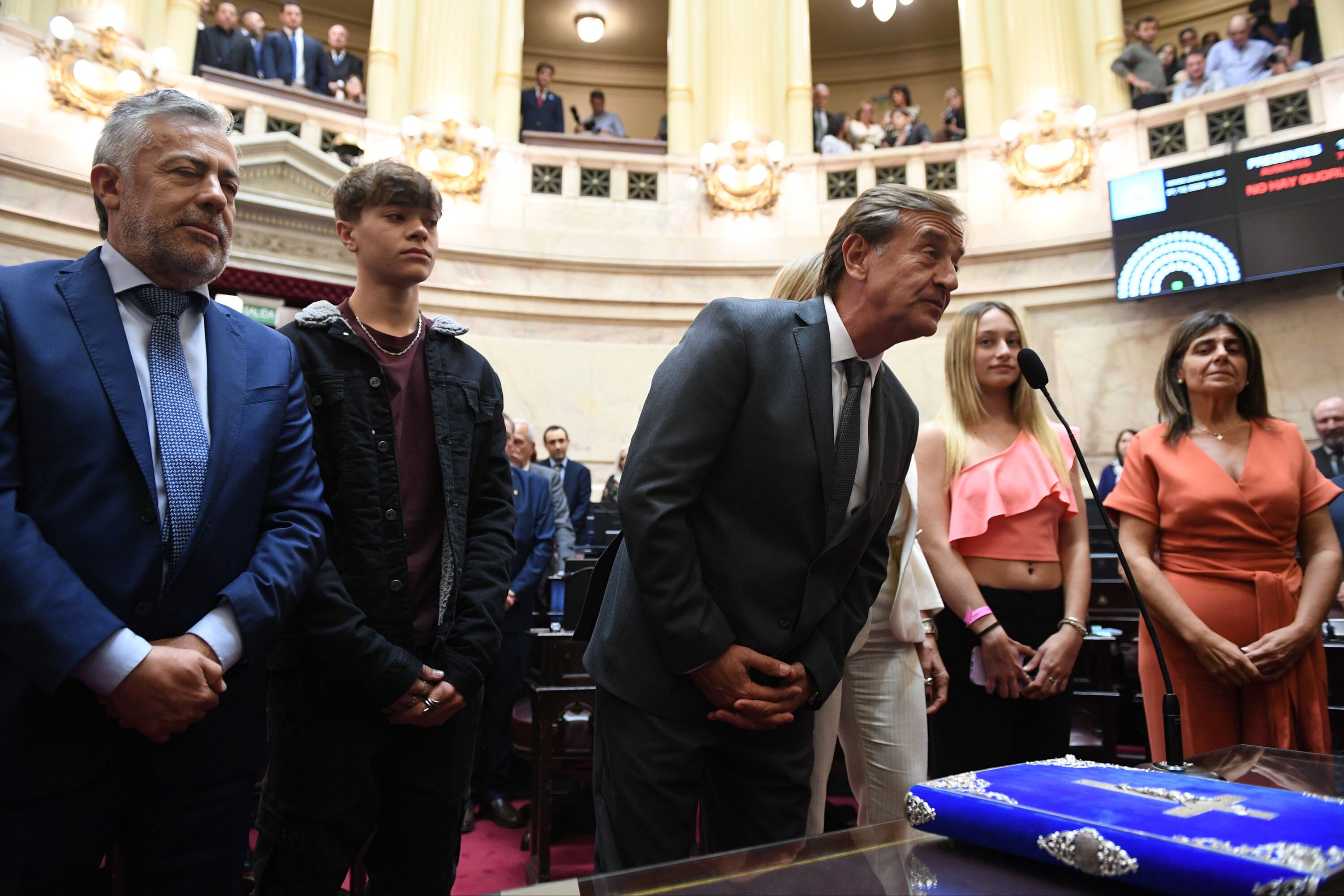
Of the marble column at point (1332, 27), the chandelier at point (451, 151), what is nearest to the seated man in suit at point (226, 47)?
the chandelier at point (451, 151)

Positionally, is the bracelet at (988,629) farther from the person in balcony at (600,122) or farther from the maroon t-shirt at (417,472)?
the person in balcony at (600,122)

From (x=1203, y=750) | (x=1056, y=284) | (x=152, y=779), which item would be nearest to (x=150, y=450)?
(x=152, y=779)

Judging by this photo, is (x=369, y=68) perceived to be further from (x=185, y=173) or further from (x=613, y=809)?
(x=613, y=809)

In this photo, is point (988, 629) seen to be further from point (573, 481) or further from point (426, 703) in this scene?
point (573, 481)

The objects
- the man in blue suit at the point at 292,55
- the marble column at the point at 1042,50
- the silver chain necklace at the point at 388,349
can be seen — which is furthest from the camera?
the man in blue suit at the point at 292,55

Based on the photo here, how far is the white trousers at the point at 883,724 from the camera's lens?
1.87 meters

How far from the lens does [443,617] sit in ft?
5.31

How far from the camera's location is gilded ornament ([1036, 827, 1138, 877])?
71cm

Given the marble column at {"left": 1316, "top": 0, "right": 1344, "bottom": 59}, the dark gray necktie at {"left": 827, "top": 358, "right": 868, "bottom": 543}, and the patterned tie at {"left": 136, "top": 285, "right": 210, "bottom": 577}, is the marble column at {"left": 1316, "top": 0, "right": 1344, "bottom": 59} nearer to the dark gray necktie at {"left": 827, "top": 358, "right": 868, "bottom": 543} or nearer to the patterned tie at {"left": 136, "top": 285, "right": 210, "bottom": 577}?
the dark gray necktie at {"left": 827, "top": 358, "right": 868, "bottom": 543}

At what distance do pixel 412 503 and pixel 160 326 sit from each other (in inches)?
20.4

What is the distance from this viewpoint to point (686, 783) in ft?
4.26

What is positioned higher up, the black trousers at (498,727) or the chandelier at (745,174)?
the chandelier at (745,174)

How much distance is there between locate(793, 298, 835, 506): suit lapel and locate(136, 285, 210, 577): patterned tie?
38.1 inches

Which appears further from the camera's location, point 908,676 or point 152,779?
point 908,676
